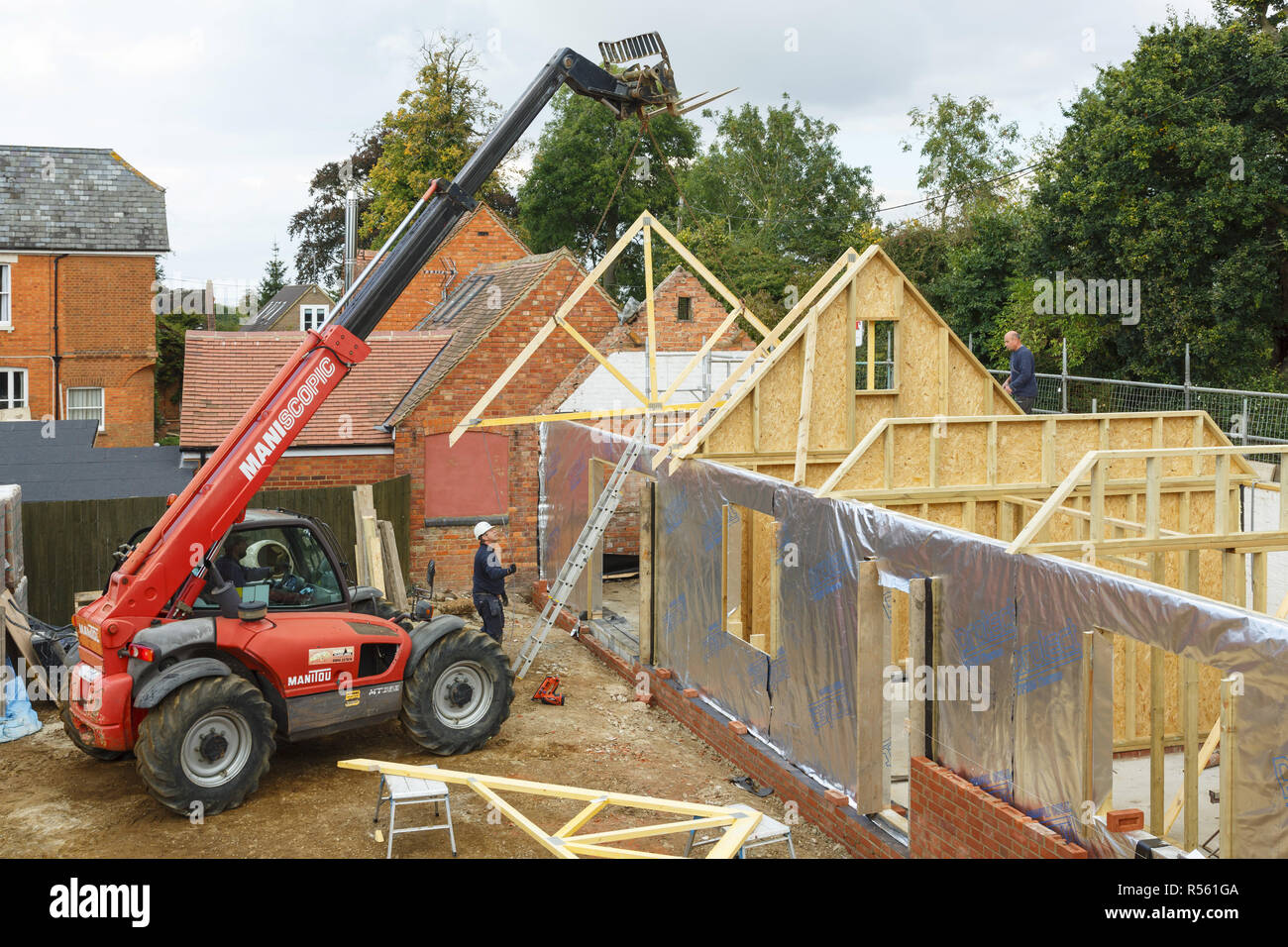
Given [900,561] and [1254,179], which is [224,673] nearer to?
[900,561]

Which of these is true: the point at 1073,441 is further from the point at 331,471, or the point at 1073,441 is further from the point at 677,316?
the point at 331,471

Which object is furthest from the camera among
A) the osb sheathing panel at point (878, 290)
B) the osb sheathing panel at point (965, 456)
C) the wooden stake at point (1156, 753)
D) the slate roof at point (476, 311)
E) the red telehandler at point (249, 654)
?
the slate roof at point (476, 311)

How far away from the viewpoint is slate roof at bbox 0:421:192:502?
16.9 m

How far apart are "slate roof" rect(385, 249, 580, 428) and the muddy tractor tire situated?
8.78 meters

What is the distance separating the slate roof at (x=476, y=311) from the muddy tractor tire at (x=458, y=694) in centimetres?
878

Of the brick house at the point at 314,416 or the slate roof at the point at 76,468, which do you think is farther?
the brick house at the point at 314,416

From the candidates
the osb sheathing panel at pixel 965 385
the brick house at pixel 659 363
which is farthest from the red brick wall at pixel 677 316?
the osb sheathing panel at pixel 965 385

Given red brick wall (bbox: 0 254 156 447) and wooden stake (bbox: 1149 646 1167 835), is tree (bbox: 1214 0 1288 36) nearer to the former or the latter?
wooden stake (bbox: 1149 646 1167 835)

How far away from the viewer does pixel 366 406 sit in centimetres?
2061

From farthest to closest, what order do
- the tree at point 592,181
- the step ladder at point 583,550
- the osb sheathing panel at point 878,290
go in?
the tree at point 592,181 → the step ladder at point 583,550 → the osb sheathing panel at point 878,290

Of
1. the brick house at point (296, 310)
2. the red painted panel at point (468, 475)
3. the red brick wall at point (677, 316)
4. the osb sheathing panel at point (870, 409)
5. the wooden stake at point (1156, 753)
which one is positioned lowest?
the wooden stake at point (1156, 753)

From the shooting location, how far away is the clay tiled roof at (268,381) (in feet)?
63.9

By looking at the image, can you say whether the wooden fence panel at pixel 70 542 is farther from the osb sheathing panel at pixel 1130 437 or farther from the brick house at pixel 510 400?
the osb sheathing panel at pixel 1130 437

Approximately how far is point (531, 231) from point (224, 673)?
43.8 meters
